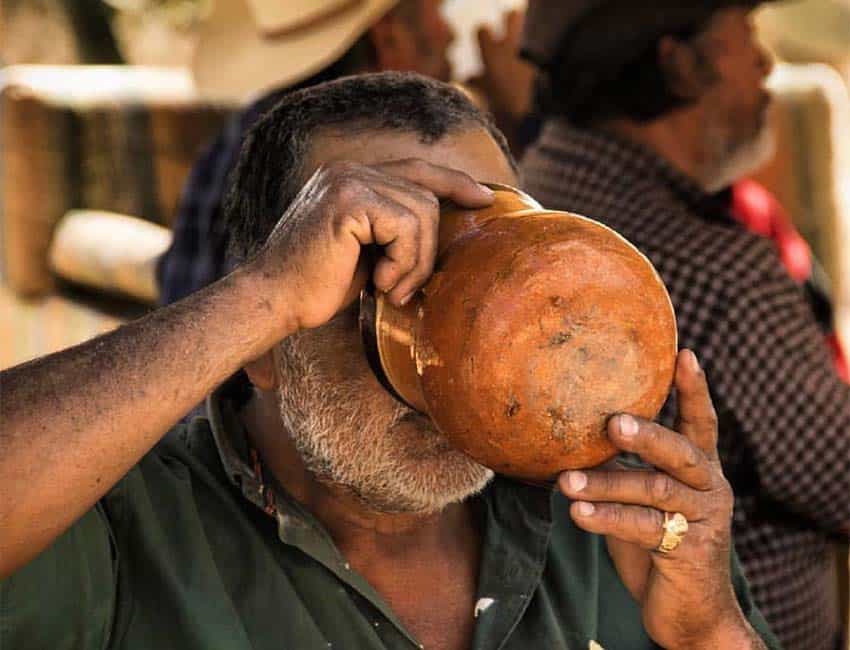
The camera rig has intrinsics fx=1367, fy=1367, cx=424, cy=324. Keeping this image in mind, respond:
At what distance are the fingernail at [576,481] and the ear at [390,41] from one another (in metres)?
2.54

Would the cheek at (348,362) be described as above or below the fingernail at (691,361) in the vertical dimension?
below

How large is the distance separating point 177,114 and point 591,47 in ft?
6.35

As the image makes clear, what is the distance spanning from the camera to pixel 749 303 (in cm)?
278

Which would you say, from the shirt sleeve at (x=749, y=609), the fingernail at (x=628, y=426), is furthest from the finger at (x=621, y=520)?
the shirt sleeve at (x=749, y=609)

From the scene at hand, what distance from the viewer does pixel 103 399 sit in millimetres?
1438

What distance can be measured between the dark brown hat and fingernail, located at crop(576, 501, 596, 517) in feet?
6.33

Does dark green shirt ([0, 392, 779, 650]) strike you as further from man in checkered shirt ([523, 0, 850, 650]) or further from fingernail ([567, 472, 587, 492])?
man in checkered shirt ([523, 0, 850, 650])


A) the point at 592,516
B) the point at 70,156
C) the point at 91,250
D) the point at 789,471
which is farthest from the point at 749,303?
the point at 70,156

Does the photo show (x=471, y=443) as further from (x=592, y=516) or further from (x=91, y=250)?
(x=91, y=250)

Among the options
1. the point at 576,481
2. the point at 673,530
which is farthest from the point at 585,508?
the point at 673,530

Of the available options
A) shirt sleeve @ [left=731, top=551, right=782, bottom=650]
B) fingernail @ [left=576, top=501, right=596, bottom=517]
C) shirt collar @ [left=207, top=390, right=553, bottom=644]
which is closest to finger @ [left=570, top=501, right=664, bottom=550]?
fingernail @ [left=576, top=501, right=596, bottom=517]

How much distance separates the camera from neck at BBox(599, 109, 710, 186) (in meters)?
3.22

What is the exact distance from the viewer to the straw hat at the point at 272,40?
12.1ft

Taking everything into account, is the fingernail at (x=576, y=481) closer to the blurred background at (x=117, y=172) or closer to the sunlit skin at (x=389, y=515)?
the sunlit skin at (x=389, y=515)
